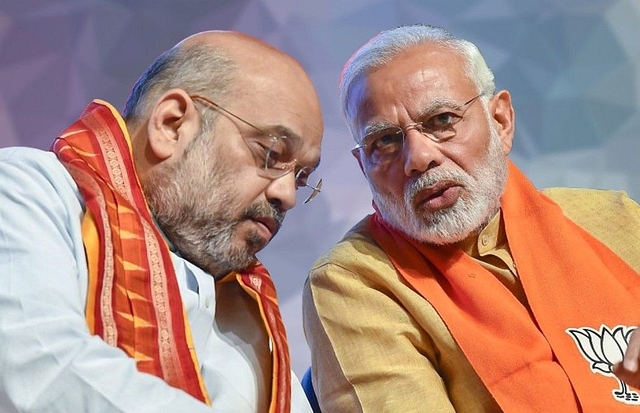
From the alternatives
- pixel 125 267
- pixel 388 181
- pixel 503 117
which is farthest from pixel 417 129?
pixel 125 267

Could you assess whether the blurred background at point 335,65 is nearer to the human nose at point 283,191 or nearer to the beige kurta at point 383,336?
the beige kurta at point 383,336

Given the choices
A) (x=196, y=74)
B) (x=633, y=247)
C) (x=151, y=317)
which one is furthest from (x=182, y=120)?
(x=633, y=247)

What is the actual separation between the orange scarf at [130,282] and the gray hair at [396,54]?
91 centimetres

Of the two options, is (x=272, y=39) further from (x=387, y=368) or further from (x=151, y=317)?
(x=151, y=317)

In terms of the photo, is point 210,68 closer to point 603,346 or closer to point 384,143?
point 384,143

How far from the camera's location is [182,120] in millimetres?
1867

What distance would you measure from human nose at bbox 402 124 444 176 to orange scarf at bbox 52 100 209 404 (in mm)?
796

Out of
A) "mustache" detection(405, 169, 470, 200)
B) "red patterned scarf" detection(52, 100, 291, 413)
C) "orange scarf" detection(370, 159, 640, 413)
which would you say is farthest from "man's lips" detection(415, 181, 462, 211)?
"red patterned scarf" detection(52, 100, 291, 413)

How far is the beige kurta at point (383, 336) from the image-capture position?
79.0 inches

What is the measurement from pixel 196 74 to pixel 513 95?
1.82 metres

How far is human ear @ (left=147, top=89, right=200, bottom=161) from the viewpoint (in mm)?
1849

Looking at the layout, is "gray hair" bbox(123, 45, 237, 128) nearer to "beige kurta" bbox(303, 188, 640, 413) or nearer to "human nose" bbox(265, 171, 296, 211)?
"human nose" bbox(265, 171, 296, 211)

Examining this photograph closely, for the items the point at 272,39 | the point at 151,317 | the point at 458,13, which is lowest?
the point at 151,317

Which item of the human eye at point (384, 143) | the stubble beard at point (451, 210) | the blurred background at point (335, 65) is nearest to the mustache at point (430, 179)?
the stubble beard at point (451, 210)
